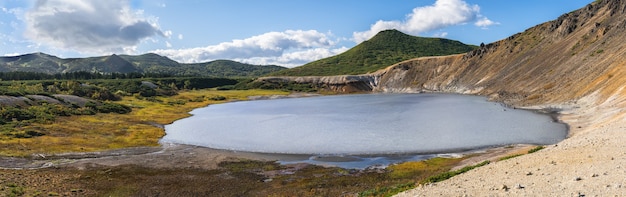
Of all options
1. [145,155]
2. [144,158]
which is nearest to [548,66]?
[145,155]

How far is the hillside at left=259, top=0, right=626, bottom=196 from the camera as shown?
2002cm

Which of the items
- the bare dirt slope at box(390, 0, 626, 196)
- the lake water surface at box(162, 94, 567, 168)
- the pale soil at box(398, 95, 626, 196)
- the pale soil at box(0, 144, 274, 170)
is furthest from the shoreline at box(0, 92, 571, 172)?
the pale soil at box(398, 95, 626, 196)

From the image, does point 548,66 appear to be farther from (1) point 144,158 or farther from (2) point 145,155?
(1) point 144,158

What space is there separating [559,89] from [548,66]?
2966 centimetres

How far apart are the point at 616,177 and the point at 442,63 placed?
177 metres

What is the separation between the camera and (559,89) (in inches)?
3433

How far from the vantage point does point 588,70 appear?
87.9 metres

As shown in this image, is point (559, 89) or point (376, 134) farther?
point (559, 89)

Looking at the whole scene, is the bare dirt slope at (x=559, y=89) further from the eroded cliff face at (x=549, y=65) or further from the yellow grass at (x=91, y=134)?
the yellow grass at (x=91, y=134)

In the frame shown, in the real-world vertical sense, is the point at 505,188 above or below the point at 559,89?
below

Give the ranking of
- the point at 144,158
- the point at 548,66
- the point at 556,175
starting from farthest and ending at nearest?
the point at 548,66 → the point at 144,158 → the point at 556,175

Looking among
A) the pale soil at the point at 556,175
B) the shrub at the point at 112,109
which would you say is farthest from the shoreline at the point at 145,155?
the shrub at the point at 112,109

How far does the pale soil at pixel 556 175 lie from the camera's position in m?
17.8

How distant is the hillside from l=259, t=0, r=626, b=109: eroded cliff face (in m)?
0.24
